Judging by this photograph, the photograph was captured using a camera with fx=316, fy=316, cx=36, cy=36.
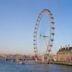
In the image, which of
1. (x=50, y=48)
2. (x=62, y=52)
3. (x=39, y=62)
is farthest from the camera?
(x=62, y=52)

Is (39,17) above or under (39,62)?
above

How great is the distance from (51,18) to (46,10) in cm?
229

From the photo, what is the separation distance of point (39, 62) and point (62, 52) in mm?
13618

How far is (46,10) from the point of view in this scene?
252 ft

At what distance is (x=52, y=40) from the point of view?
81.4 m

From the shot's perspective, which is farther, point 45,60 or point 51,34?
point 45,60

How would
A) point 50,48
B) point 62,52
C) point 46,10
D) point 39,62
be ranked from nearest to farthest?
1. point 46,10
2. point 50,48
3. point 39,62
4. point 62,52

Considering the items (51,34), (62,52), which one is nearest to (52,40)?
(51,34)

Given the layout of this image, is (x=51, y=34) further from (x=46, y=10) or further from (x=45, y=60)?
(x=45, y=60)

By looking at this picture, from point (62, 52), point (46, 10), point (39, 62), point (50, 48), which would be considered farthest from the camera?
point (62, 52)

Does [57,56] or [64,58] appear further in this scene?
[57,56]

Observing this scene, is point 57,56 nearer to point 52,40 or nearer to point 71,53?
point 71,53

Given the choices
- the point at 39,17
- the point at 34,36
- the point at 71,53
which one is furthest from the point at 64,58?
the point at 39,17

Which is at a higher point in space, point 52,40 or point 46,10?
point 46,10
